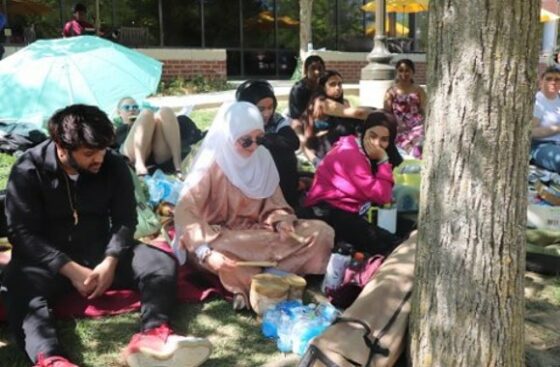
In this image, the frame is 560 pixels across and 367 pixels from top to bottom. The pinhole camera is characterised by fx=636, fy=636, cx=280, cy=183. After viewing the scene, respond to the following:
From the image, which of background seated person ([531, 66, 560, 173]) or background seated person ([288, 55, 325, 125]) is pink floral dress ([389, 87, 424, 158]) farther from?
background seated person ([531, 66, 560, 173])

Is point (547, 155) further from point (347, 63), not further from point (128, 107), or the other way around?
point (347, 63)

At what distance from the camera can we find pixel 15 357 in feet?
9.33

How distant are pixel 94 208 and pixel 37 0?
1265cm

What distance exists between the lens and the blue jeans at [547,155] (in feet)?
19.3

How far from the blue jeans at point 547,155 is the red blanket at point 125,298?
375 cm

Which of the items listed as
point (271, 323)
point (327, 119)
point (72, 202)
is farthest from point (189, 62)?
point (271, 323)

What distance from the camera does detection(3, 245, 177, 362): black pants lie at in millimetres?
2705

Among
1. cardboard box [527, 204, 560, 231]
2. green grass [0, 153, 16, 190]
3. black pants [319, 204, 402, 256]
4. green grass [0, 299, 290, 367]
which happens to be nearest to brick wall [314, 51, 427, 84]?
green grass [0, 153, 16, 190]

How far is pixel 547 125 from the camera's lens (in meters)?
6.18

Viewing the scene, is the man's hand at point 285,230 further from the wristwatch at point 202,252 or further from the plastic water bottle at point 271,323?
the plastic water bottle at point 271,323

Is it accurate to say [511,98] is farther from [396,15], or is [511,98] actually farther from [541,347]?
[396,15]

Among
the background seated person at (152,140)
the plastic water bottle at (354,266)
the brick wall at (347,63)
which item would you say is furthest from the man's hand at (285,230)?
the brick wall at (347,63)

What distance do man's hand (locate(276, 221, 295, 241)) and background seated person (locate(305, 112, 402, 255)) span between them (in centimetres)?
49

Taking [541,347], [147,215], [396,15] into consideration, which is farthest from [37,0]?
[541,347]
